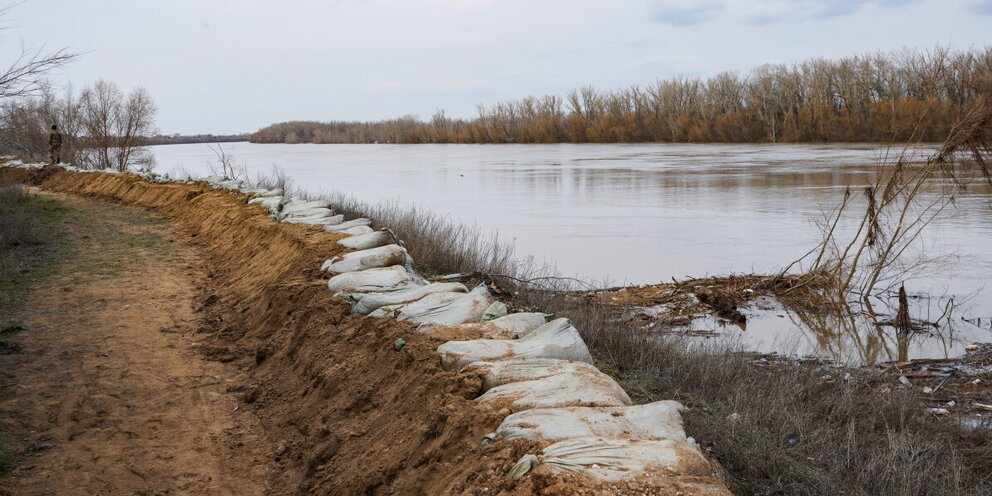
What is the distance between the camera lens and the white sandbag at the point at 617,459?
234 cm

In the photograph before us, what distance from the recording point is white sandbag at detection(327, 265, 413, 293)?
5.38m

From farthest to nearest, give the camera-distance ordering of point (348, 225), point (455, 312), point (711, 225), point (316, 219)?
point (711, 225) < point (316, 219) < point (348, 225) < point (455, 312)

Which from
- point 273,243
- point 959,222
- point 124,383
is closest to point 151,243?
point 273,243

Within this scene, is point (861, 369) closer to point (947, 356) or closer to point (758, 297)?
point (947, 356)

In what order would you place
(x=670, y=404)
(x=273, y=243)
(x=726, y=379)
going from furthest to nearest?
1. (x=273, y=243)
2. (x=726, y=379)
3. (x=670, y=404)

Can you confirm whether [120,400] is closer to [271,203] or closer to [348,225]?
[348,225]

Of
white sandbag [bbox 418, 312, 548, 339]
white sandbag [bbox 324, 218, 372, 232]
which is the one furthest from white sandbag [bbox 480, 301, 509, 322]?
white sandbag [bbox 324, 218, 372, 232]

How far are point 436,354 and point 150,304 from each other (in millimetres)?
3939

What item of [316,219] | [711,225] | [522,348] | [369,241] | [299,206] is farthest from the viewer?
[711,225]

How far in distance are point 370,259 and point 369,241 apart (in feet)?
2.51

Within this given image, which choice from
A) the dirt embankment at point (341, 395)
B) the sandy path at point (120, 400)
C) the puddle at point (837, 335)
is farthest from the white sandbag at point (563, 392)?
the puddle at point (837, 335)

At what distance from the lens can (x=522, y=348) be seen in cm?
380

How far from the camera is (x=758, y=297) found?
934 cm

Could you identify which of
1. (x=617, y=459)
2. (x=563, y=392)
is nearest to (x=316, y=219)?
(x=563, y=392)
